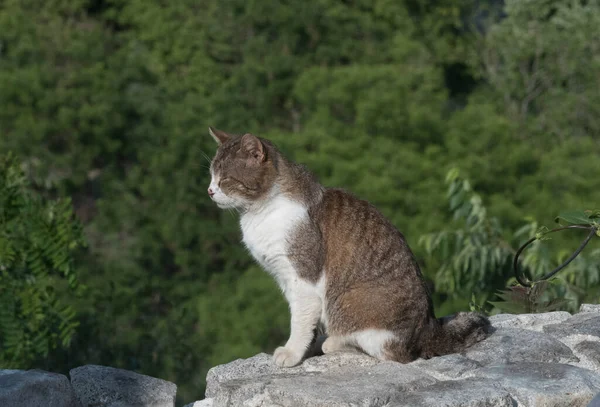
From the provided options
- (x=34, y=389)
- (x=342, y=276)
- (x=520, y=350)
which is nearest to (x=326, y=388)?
(x=342, y=276)

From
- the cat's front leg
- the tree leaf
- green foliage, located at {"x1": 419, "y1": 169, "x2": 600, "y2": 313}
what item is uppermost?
the tree leaf

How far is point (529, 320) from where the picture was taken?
568 cm

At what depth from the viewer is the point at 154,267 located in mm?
27562

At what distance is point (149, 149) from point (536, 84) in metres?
11.3

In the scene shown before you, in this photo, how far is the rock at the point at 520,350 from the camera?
4977 millimetres

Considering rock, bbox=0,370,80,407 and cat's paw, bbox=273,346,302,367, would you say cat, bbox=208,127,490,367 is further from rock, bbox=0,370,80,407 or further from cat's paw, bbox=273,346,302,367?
rock, bbox=0,370,80,407

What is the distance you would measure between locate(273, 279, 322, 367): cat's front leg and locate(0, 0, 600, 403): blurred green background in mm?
13910

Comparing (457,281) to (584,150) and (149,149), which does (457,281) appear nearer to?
(584,150)

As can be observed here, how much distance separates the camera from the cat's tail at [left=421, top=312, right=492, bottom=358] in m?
5.12

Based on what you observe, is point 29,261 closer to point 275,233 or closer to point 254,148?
point 254,148

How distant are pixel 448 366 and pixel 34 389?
6.22 ft

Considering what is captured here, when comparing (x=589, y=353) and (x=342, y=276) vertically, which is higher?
(x=342, y=276)

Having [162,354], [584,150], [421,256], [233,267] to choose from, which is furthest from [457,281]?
[233,267]

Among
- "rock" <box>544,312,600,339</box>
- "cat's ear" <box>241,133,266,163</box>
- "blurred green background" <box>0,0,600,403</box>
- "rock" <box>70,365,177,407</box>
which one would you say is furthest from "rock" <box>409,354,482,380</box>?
"blurred green background" <box>0,0,600,403</box>
